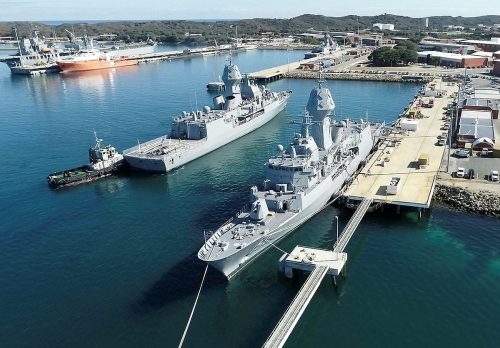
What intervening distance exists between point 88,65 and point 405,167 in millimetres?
143132

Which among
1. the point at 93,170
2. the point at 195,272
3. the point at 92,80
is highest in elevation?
the point at 92,80

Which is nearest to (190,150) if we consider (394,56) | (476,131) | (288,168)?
(288,168)

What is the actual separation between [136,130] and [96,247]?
43.5 metres

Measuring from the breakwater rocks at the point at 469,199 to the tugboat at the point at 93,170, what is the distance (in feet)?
142

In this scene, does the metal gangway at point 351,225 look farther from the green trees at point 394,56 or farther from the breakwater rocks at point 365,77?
the green trees at point 394,56

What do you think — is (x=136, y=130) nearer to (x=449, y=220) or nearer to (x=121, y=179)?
(x=121, y=179)

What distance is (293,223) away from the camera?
41.1 m

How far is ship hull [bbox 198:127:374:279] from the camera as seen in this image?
35.2 meters

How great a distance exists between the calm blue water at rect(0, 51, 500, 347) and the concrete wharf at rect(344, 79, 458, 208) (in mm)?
2395

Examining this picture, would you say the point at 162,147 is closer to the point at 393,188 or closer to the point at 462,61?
the point at 393,188

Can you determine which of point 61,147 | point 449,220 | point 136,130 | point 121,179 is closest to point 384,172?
point 449,220

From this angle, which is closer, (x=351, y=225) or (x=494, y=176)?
(x=351, y=225)

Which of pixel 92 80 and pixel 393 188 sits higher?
pixel 92 80

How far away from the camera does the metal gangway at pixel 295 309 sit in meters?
27.8
